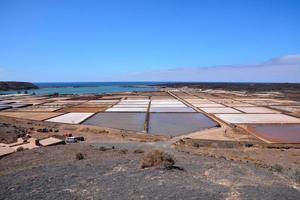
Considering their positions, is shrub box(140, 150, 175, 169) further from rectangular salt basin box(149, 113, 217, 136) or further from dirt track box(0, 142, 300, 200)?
rectangular salt basin box(149, 113, 217, 136)

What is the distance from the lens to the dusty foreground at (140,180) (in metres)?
9.45

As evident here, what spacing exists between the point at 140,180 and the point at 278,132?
21.5 metres

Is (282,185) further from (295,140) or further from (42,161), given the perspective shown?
(295,140)

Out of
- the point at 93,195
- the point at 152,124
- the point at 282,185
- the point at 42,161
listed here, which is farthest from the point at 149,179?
the point at 152,124

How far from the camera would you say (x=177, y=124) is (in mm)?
33156

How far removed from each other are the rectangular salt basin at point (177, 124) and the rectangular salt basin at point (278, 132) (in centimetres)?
494

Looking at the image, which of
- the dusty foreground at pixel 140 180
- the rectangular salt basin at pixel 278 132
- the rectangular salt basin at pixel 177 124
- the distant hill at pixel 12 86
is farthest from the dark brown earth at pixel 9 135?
the distant hill at pixel 12 86

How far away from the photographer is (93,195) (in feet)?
30.8

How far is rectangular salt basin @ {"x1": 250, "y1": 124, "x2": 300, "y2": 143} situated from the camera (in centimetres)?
2489

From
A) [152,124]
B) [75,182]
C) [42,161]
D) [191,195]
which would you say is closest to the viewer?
[191,195]

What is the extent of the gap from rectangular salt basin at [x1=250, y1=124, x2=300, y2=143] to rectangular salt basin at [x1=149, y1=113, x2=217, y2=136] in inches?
195

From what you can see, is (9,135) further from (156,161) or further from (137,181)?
(137,181)

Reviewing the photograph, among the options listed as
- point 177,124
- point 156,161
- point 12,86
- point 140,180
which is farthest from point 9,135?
point 12,86

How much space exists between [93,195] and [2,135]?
16083mm
